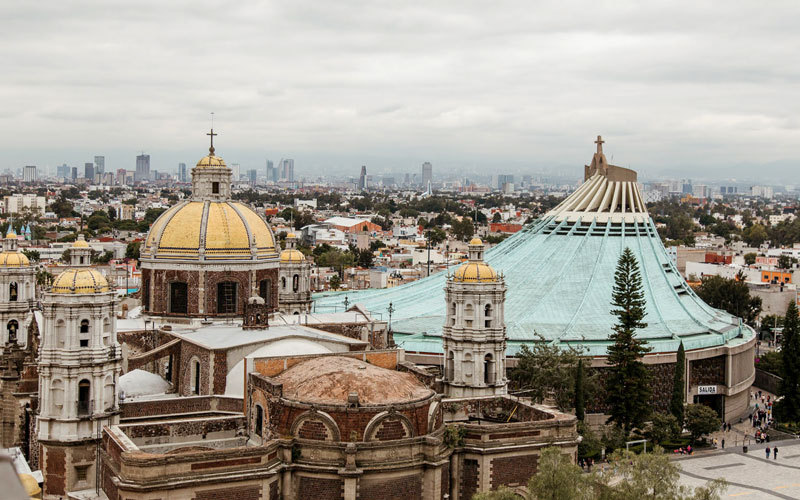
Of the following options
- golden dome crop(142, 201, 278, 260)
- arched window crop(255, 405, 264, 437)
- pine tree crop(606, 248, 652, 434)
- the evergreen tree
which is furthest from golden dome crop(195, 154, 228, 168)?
the evergreen tree

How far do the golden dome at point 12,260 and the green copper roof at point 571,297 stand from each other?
59.6 feet

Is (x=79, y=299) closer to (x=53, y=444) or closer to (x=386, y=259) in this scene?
(x=53, y=444)

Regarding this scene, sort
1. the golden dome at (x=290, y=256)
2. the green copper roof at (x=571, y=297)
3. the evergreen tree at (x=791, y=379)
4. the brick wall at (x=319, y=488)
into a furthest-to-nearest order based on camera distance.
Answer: the green copper roof at (x=571, y=297) < the evergreen tree at (x=791, y=379) < the golden dome at (x=290, y=256) < the brick wall at (x=319, y=488)

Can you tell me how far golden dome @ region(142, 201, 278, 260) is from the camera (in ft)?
121

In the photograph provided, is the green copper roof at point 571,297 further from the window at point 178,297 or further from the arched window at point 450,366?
the window at point 178,297

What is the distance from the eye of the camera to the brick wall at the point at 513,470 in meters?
28.3

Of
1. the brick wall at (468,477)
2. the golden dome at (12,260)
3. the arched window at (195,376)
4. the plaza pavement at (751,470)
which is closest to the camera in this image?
the brick wall at (468,477)

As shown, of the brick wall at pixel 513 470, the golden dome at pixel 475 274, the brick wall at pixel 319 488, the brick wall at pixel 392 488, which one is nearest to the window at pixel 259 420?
the brick wall at pixel 319 488

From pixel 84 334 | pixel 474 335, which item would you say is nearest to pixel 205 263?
pixel 84 334

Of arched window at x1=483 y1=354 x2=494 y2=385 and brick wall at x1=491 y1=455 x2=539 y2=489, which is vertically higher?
arched window at x1=483 y1=354 x2=494 y2=385

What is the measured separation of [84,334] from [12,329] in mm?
15494

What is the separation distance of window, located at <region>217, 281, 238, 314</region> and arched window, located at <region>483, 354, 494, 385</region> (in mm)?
10169

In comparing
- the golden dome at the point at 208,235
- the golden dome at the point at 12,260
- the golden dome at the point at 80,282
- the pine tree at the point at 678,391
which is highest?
the golden dome at the point at 208,235

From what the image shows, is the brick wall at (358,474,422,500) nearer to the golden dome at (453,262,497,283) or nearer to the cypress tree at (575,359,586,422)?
the golden dome at (453,262,497,283)
